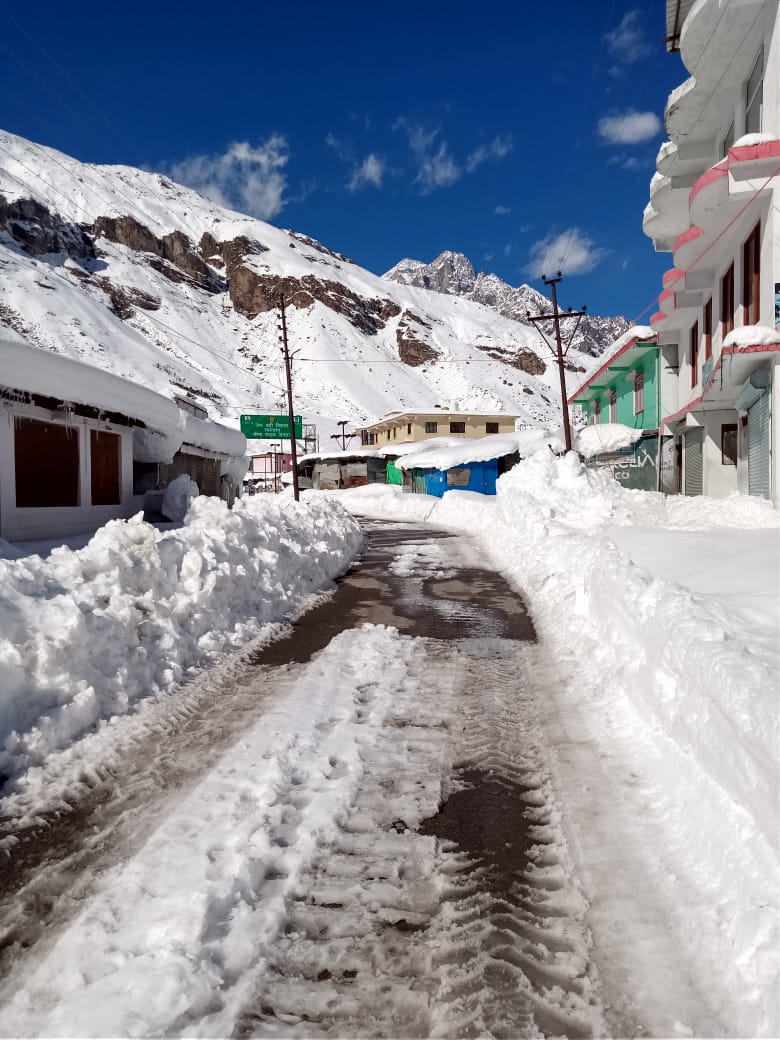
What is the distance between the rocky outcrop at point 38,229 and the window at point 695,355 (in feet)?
505

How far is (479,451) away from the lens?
40281mm

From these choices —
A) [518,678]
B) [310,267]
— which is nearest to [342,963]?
[518,678]

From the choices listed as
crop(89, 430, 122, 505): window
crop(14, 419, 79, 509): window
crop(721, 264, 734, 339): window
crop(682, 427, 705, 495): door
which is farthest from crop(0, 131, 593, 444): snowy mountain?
crop(14, 419, 79, 509): window

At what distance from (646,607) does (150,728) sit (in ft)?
13.8

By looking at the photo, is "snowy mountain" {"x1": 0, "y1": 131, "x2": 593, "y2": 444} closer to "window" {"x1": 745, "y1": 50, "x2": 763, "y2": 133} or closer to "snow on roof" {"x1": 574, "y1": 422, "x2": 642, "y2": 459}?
"snow on roof" {"x1": 574, "y1": 422, "x2": 642, "y2": 459}

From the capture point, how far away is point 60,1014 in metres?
2.11

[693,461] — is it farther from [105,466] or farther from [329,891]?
[329,891]

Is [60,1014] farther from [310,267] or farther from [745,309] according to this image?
[310,267]

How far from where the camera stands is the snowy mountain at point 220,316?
357 feet

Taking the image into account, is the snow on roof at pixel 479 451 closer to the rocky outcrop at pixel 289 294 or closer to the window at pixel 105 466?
the window at pixel 105 466

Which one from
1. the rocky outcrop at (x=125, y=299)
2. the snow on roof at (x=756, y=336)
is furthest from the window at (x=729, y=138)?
the rocky outcrop at (x=125, y=299)

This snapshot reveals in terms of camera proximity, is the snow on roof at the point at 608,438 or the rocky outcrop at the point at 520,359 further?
the rocky outcrop at the point at 520,359

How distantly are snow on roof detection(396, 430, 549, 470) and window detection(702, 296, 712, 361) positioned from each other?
18.7m

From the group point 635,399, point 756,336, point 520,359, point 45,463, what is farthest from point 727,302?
point 520,359
